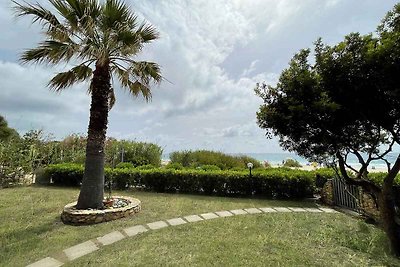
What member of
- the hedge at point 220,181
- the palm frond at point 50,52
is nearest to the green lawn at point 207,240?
the hedge at point 220,181

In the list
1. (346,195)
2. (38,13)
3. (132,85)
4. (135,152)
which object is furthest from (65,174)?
(346,195)

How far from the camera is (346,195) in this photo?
24.1 ft

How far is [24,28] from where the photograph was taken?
5.39m

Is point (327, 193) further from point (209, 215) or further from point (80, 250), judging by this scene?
point (80, 250)

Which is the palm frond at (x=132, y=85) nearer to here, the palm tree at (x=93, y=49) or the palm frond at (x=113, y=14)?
the palm tree at (x=93, y=49)

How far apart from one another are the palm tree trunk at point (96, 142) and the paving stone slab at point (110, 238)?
128 centimetres

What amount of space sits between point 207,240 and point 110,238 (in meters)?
1.70

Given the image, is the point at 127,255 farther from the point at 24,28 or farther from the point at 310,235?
the point at 24,28

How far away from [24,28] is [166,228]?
16.3ft

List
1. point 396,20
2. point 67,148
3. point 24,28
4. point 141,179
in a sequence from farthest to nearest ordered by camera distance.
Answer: point 67,148, point 141,179, point 24,28, point 396,20

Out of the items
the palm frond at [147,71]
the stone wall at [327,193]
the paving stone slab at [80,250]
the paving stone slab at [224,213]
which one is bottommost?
the paving stone slab at [80,250]

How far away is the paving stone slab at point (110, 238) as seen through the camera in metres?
4.41

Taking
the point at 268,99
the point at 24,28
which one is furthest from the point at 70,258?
the point at 24,28

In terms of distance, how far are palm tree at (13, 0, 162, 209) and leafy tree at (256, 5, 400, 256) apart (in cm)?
353
